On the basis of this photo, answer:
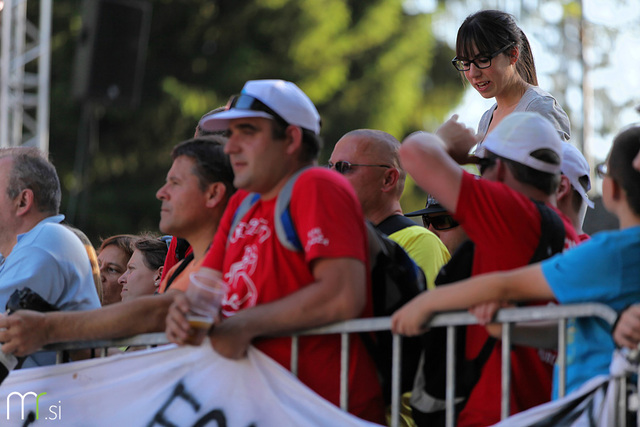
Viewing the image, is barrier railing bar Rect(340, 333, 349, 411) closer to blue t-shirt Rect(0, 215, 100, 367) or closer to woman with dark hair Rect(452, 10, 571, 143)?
blue t-shirt Rect(0, 215, 100, 367)

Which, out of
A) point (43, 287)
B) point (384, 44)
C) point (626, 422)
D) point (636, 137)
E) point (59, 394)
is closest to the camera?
point (626, 422)

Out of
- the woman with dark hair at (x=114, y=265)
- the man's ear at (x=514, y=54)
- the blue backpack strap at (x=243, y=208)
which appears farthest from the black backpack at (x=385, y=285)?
the woman with dark hair at (x=114, y=265)

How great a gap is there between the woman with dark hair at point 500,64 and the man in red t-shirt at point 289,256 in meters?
1.38

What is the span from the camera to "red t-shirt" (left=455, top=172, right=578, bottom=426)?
3.21 metres

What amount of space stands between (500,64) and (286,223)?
1864 millimetres

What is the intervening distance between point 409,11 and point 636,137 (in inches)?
913

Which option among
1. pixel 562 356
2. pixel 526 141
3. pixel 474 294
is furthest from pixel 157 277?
pixel 562 356

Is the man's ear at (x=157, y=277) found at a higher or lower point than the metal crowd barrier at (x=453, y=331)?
lower

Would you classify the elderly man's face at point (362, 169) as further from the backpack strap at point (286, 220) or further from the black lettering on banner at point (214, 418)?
the black lettering on banner at point (214, 418)

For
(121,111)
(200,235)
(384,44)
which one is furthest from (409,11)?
(200,235)

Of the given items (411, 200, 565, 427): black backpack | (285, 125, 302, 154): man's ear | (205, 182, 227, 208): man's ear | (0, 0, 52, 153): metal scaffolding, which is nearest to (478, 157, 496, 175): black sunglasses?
(411, 200, 565, 427): black backpack

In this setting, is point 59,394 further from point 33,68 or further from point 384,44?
point 384,44

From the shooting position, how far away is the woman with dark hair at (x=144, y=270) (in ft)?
17.9

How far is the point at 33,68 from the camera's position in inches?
841
